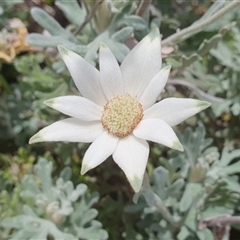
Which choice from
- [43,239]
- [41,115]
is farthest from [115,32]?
[43,239]

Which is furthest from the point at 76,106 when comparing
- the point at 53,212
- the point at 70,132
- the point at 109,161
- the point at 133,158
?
the point at 109,161

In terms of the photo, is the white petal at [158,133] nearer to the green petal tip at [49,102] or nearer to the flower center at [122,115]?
the flower center at [122,115]

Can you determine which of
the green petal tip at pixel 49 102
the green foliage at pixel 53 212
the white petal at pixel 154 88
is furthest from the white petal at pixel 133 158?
the green foliage at pixel 53 212

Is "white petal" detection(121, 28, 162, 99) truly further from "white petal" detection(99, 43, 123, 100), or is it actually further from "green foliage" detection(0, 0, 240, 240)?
"green foliage" detection(0, 0, 240, 240)

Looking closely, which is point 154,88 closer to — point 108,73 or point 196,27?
point 108,73

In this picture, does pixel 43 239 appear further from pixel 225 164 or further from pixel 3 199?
pixel 225 164
